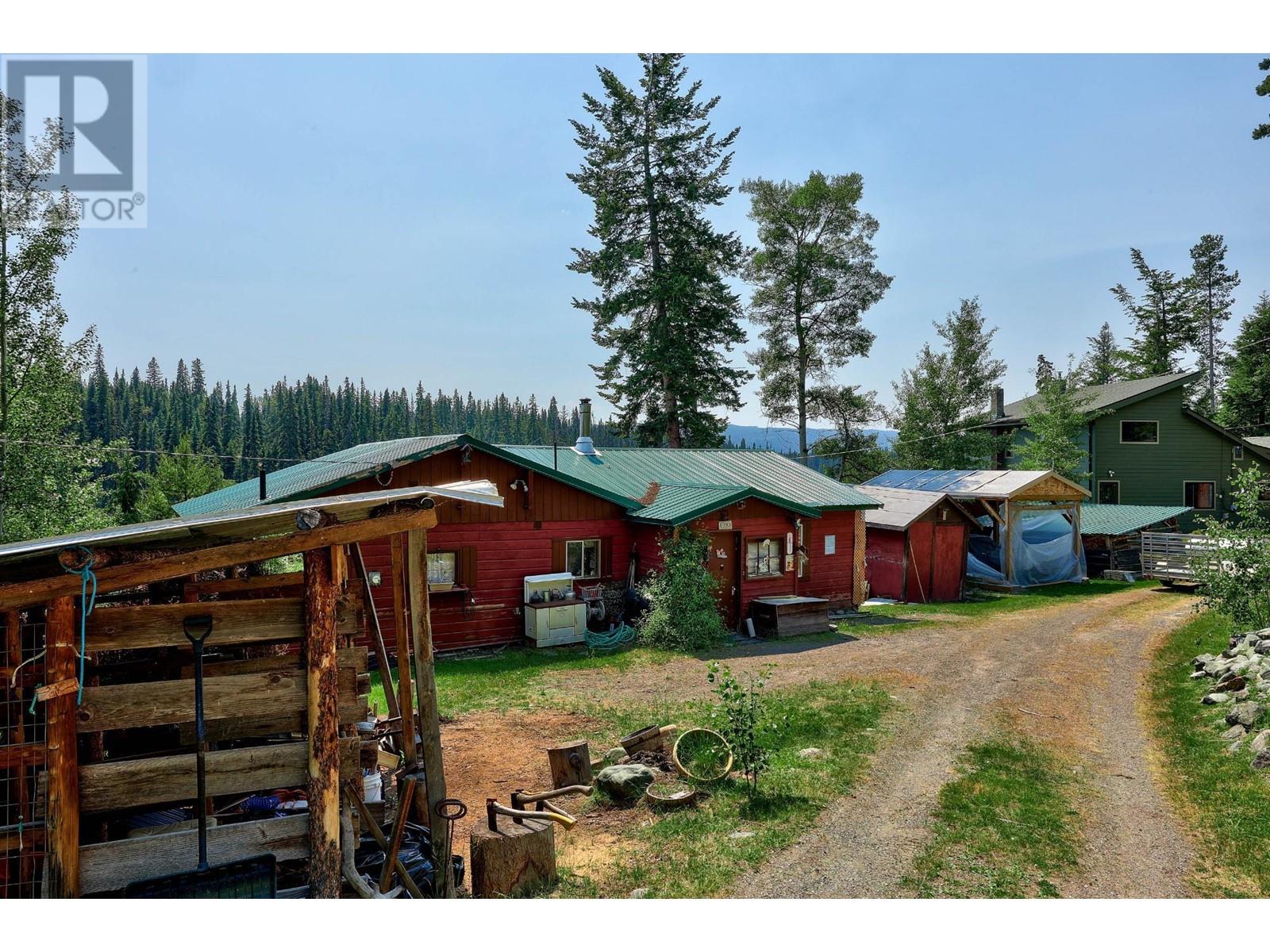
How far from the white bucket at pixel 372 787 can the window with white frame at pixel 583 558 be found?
10.3 meters

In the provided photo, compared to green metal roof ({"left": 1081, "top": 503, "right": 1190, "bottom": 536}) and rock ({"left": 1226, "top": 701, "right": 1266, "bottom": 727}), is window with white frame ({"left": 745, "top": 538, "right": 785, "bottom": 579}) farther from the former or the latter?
green metal roof ({"left": 1081, "top": 503, "right": 1190, "bottom": 536})

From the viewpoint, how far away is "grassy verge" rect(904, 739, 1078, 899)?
568 cm

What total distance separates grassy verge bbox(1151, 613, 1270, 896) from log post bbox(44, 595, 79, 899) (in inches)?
318

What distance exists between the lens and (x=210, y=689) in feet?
14.6

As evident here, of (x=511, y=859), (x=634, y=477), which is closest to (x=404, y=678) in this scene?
(x=511, y=859)

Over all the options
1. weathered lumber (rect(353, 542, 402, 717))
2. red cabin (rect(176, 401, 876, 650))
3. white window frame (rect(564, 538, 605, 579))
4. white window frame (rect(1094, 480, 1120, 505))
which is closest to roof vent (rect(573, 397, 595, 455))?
red cabin (rect(176, 401, 876, 650))

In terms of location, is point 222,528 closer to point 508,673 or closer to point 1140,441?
point 508,673

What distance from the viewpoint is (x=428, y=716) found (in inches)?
211

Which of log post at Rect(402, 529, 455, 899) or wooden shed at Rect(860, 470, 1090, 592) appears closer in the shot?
log post at Rect(402, 529, 455, 899)

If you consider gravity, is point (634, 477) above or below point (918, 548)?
above

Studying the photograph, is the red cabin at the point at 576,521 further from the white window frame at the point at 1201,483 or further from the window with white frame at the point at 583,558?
the white window frame at the point at 1201,483

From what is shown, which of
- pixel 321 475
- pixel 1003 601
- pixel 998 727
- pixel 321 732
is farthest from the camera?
pixel 1003 601

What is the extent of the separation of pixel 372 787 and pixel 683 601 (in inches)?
403

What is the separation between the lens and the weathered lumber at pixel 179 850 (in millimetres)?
4242
